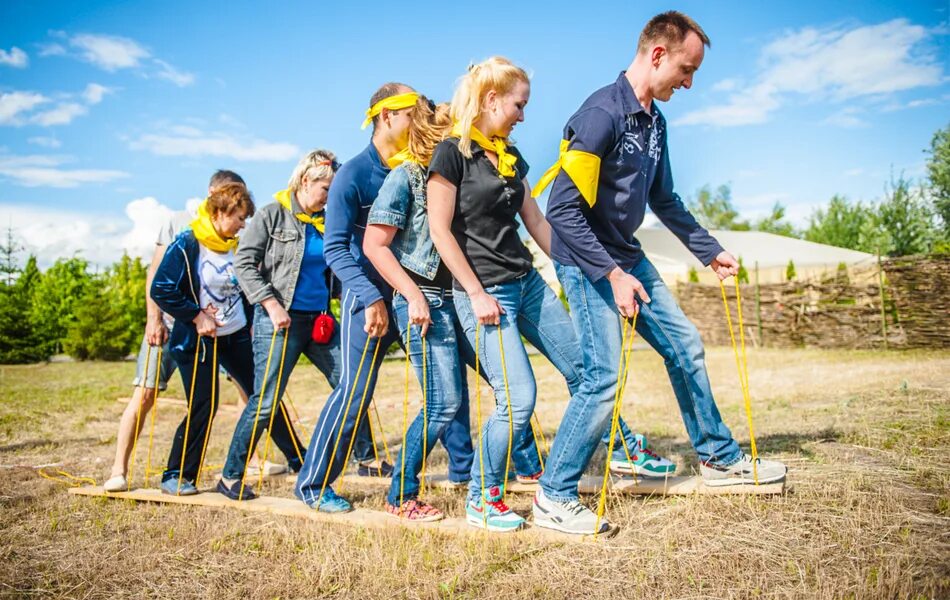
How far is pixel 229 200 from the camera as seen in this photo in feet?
13.6

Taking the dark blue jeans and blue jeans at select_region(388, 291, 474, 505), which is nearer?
blue jeans at select_region(388, 291, 474, 505)

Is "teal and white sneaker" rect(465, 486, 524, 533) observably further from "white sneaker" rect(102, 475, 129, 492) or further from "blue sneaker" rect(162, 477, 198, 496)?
"white sneaker" rect(102, 475, 129, 492)

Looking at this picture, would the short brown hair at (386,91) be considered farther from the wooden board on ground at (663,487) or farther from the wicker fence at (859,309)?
the wicker fence at (859,309)

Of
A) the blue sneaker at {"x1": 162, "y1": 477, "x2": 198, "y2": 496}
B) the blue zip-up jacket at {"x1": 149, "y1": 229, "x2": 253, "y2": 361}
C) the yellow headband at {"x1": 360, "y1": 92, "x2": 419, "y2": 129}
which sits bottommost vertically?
the blue sneaker at {"x1": 162, "y1": 477, "x2": 198, "y2": 496}

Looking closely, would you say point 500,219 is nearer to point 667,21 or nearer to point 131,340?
point 667,21

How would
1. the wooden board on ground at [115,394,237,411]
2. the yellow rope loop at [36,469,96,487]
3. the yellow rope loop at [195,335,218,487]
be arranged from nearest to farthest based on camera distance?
1. the yellow rope loop at [195,335,218,487]
2. the yellow rope loop at [36,469,96,487]
3. the wooden board on ground at [115,394,237,411]

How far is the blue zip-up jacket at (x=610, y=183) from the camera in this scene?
9.64ft

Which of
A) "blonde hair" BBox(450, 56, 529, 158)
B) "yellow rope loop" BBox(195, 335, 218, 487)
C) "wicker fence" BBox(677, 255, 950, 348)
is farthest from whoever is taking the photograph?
Result: "wicker fence" BBox(677, 255, 950, 348)

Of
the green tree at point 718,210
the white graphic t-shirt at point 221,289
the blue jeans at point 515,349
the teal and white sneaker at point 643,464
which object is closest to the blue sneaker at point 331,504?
the blue jeans at point 515,349

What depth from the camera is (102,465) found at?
5.18 metres

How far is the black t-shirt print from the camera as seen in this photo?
305cm

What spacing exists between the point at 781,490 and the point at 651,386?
634 centimetres

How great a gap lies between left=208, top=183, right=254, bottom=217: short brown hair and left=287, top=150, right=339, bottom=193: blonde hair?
0.27m

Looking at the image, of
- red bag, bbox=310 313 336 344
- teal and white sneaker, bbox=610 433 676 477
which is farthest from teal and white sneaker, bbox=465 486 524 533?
red bag, bbox=310 313 336 344
